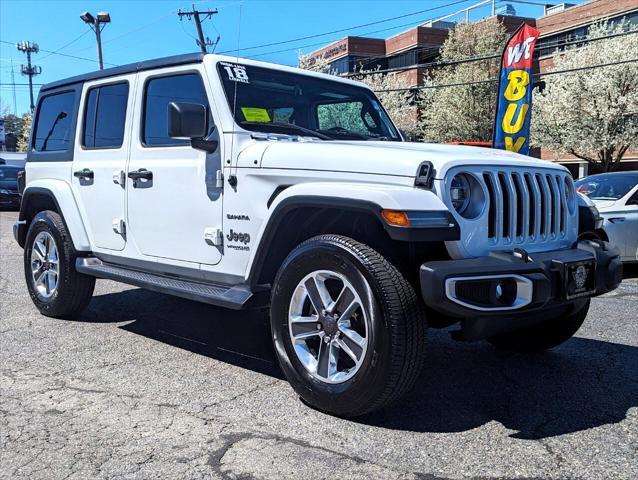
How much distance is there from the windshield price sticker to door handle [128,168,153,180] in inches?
36.7

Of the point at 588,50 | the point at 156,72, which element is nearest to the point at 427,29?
the point at 588,50

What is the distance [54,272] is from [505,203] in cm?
411

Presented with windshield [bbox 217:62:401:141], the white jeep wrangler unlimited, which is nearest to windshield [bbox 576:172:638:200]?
windshield [bbox 217:62:401:141]

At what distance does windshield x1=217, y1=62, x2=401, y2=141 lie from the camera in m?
4.24

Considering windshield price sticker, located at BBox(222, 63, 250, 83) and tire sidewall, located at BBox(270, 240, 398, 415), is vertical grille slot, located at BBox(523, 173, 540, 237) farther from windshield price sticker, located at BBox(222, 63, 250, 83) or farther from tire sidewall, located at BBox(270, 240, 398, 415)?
windshield price sticker, located at BBox(222, 63, 250, 83)

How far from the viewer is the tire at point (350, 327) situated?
9.96 ft

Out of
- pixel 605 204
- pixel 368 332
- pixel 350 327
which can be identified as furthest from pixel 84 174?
pixel 605 204

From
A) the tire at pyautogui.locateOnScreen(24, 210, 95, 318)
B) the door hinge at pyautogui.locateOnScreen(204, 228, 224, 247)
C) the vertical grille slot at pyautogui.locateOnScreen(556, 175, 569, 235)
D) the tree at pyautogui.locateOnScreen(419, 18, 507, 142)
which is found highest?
the tree at pyautogui.locateOnScreen(419, 18, 507, 142)

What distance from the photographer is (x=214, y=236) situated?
4066 millimetres

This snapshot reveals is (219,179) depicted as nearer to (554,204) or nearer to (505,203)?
(505,203)

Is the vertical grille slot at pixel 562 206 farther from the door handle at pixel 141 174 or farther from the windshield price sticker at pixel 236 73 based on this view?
the door handle at pixel 141 174

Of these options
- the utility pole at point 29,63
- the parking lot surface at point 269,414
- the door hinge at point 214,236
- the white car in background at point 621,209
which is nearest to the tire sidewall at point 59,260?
the parking lot surface at point 269,414

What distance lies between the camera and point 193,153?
4.25 meters

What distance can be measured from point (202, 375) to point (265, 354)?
0.61 m
